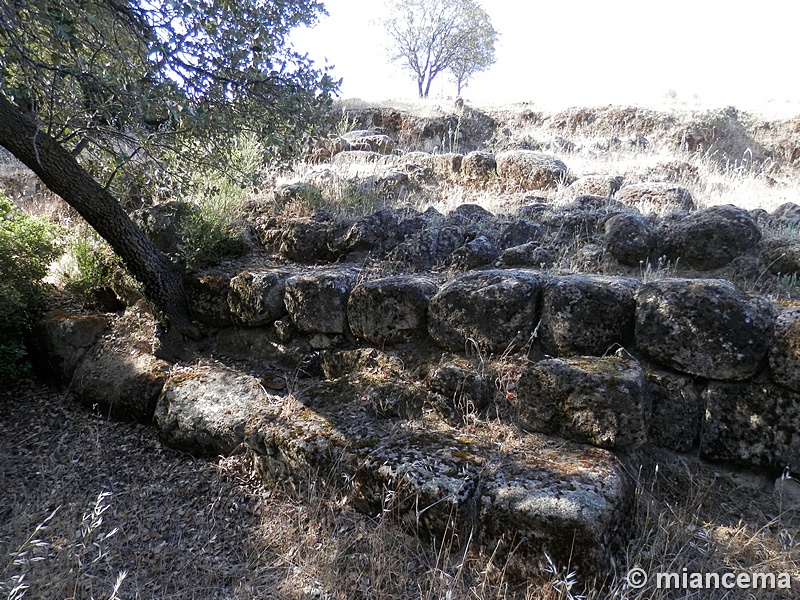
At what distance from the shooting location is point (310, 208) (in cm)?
517

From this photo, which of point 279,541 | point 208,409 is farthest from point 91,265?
point 279,541

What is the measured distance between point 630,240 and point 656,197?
1.56m

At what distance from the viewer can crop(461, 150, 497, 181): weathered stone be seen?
654cm

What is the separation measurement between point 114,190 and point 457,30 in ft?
68.5

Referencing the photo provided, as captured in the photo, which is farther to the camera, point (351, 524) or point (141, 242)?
point (141, 242)

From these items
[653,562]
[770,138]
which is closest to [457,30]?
[770,138]

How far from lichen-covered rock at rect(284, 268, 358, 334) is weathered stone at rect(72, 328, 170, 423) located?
1178 millimetres

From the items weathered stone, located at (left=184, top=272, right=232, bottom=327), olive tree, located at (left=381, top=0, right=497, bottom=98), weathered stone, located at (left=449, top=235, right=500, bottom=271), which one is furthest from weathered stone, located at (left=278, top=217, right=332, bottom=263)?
olive tree, located at (left=381, top=0, right=497, bottom=98)

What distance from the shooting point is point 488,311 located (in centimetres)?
332

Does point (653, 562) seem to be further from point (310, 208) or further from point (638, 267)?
point (310, 208)

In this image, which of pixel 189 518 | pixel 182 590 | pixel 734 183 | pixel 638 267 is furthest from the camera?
pixel 734 183

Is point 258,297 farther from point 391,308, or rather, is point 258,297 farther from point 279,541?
point 279,541

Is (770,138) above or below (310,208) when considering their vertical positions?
above

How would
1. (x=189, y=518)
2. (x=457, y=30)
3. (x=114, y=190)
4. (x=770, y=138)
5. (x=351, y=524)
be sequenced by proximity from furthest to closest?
1. (x=457, y=30)
2. (x=770, y=138)
3. (x=114, y=190)
4. (x=189, y=518)
5. (x=351, y=524)
